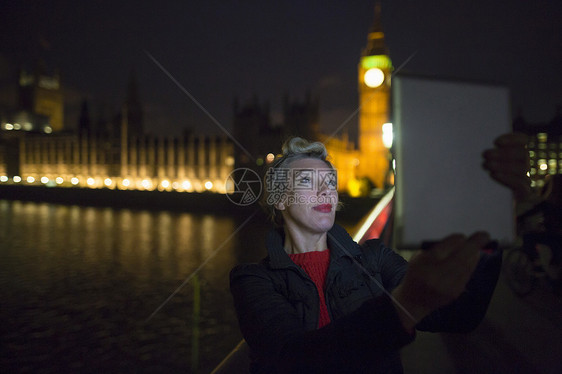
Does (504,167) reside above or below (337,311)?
above

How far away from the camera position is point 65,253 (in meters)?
9.73

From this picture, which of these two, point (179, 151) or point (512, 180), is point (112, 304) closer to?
point (512, 180)

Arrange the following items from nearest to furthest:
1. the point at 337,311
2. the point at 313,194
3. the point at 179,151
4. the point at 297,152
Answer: the point at 337,311 < the point at 313,194 < the point at 297,152 < the point at 179,151

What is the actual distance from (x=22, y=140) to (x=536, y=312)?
248 feet

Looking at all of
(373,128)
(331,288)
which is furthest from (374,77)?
(373,128)

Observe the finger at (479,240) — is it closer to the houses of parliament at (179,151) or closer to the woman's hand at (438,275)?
the woman's hand at (438,275)

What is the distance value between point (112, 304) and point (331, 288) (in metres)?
5.04

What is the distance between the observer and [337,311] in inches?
58.0

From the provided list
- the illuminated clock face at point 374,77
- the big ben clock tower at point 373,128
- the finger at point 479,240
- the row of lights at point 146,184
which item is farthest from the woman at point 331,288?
the big ben clock tower at point 373,128

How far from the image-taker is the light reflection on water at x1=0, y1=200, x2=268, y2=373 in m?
4.01

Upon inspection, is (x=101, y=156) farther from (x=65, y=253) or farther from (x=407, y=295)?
(x=407, y=295)

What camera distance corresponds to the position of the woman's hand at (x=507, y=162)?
0.77m

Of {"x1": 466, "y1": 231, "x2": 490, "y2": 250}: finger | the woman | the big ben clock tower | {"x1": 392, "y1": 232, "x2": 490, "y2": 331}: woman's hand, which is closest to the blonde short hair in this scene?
the woman

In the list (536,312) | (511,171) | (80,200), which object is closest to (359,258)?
(511,171)
